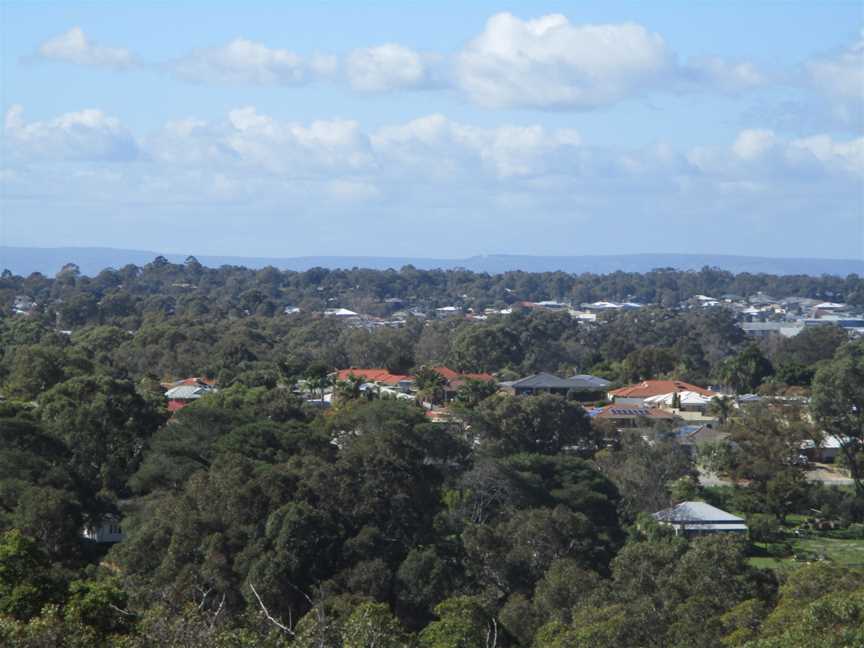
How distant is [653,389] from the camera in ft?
194

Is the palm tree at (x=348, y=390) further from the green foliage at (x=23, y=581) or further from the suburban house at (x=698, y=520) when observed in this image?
the green foliage at (x=23, y=581)

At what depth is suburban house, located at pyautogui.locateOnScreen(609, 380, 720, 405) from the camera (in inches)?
2264

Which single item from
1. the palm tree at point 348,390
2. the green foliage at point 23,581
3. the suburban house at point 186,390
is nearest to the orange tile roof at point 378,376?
the suburban house at point 186,390

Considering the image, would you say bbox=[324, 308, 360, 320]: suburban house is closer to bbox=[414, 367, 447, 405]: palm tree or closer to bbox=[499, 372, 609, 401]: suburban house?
bbox=[499, 372, 609, 401]: suburban house

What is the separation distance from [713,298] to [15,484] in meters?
135

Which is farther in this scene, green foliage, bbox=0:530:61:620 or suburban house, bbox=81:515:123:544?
suburban house, bbox=81:515:123:544

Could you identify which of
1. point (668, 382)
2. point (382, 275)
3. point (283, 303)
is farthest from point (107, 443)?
point (382, 275)

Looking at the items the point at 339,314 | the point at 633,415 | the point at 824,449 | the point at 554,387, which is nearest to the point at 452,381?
the point at 554,387

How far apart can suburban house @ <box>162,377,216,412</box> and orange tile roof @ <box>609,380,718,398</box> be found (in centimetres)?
1744

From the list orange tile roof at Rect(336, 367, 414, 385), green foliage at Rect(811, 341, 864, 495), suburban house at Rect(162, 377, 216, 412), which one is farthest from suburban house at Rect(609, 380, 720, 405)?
suburban house at Rect(162, 377, 216, 412)

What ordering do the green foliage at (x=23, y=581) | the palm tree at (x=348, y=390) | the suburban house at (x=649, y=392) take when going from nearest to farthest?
the green foliage at (x=23, y=581) < the palm tree at (x=348, y=390) < the suburban house at (x=649, y=392)

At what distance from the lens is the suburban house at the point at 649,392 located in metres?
57.5

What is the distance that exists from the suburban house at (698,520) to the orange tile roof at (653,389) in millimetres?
22977

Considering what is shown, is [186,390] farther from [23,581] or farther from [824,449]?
[23,581]
